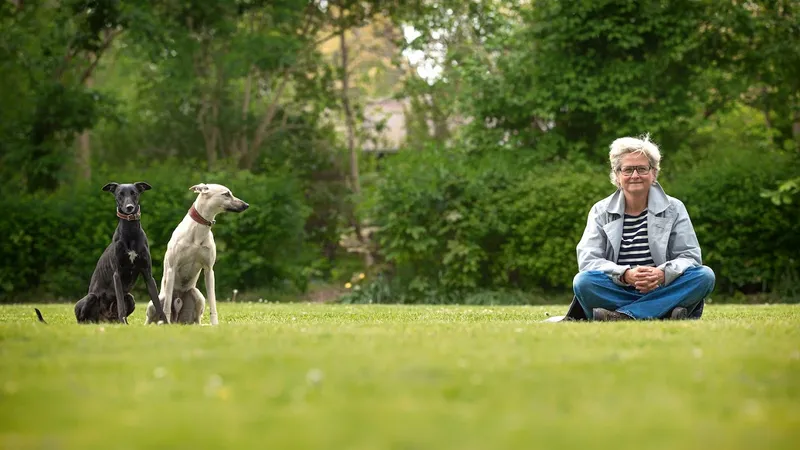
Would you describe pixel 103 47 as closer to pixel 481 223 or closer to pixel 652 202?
pixel 481 223

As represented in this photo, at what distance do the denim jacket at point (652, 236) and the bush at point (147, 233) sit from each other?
1078cm

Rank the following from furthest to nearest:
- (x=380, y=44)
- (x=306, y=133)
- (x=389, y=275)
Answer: (x=380, y=44), (x=306, y=133), (x=389, y=275)

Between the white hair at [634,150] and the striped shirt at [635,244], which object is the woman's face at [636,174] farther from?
the striped shirt at [635,244]

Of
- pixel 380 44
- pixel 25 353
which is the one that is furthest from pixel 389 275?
pixel 25 353

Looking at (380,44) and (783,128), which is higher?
(380,44)

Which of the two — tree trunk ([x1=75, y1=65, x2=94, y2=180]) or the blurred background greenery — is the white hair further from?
tree trunk ([x1=75, y1=65, x2=94, y2=180])

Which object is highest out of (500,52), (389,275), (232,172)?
(500,52)

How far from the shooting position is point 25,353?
563 cm

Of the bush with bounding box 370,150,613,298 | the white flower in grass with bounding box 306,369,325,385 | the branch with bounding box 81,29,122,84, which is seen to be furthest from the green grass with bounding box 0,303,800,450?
the branch with bounding box 81,29,122,84

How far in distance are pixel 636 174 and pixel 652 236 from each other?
1.74 feet

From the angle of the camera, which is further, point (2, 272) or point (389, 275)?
point (389, 275)

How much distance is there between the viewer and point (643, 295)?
28.2 ft

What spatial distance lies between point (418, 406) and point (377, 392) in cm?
35

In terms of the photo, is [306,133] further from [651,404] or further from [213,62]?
[651,404]
